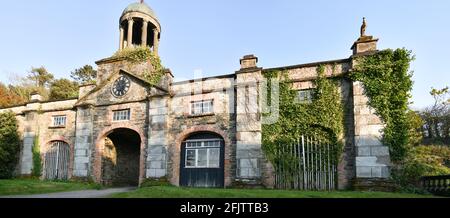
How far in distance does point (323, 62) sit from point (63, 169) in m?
16.0

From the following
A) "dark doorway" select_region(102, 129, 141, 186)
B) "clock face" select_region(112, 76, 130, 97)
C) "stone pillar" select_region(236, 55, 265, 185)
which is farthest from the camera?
"dark doorway" select_region(102, 129, 141, 186)

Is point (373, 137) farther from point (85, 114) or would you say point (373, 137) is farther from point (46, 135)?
point (46, 135)

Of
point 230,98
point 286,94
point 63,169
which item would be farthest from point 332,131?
point 63,169

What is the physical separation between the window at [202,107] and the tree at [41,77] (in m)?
33.2

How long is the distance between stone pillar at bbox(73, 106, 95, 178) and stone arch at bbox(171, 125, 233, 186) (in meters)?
5.42

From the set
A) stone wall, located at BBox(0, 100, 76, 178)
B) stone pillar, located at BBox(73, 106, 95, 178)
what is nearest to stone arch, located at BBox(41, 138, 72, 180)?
stone wall, located at BBox(0, 100, 76, 178)

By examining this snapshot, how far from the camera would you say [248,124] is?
14.1m

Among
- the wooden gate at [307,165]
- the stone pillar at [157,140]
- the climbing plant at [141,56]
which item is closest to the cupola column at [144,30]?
the climbing plant at [141,56]

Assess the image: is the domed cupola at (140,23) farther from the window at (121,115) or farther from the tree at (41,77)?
the tree at (41,77)

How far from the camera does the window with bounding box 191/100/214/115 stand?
15.4m

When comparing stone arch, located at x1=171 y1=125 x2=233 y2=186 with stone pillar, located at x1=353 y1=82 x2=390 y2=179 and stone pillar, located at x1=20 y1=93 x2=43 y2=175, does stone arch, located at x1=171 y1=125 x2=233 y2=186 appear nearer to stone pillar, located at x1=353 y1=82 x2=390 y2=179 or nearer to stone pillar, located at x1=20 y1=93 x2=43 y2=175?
stone pillar, located at x1=353 y1=82 x2=390 y2=179
